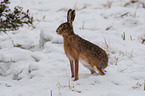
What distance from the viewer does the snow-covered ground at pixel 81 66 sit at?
3.39 metres

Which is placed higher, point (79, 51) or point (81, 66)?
point (79, 51)

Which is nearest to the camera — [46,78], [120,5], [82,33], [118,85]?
[118,85]

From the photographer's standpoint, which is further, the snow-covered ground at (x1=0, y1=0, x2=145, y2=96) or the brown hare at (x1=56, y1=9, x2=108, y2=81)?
the brown hare at (x1=56, y1=9, x2=108, y2=81)

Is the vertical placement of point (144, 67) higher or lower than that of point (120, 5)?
lower

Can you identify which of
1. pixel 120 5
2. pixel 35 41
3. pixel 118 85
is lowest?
pixel 118 85

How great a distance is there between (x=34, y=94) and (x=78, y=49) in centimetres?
90

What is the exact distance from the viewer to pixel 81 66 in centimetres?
439

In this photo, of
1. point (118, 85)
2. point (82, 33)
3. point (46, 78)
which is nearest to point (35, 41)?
point (82, 33)

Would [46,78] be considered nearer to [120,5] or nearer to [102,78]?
[102,78]

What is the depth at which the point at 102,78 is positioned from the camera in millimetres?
3604

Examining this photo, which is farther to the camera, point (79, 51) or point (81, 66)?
point (81, 66)

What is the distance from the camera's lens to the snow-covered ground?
339 cm

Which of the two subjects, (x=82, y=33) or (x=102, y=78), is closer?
(x=102, y=78)

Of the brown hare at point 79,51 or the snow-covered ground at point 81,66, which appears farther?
the brown hare at point 79,51
